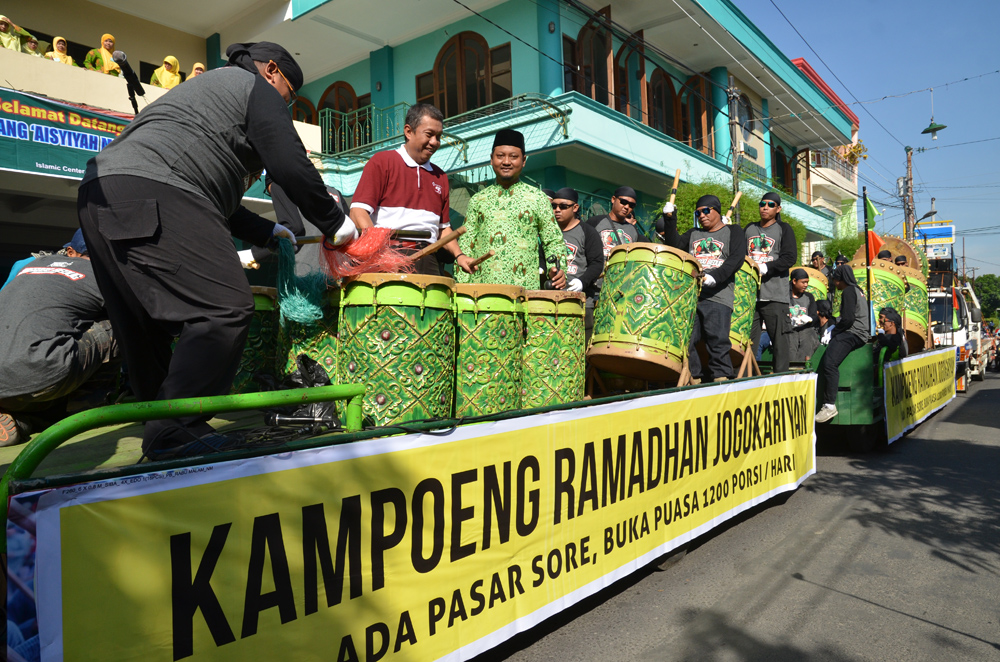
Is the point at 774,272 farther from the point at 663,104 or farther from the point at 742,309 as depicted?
the point at 663,104

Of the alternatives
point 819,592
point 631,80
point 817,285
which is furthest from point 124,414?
point 631,80

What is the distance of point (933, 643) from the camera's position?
9.38 ft

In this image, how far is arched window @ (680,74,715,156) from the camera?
20327 mm

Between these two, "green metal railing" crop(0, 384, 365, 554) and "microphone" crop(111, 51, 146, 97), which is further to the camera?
"microphone" crop(111, 51, 146, 97)

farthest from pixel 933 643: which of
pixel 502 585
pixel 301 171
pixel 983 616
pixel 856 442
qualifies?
pixel 856 442

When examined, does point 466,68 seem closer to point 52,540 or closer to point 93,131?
point 93,131

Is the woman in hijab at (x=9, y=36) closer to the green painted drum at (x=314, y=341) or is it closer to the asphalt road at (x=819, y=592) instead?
the green painted drum at (x=314, y=341)

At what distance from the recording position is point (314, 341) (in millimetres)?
3078

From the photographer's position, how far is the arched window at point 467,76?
50.1ft

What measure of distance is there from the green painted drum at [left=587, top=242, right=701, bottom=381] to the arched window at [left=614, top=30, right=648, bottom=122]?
42.7ft

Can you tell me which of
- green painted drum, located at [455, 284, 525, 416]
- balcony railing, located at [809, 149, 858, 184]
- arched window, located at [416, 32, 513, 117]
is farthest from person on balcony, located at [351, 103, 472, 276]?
balcony railing, located at [809, 149, 858, 184]

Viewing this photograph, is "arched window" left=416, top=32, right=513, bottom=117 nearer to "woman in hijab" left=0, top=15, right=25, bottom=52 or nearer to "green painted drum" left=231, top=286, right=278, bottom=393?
"woman in hijab" left=0, top=15, right=25, bottom=52

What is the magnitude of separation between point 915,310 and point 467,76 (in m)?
10.8

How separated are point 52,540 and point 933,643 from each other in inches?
130
